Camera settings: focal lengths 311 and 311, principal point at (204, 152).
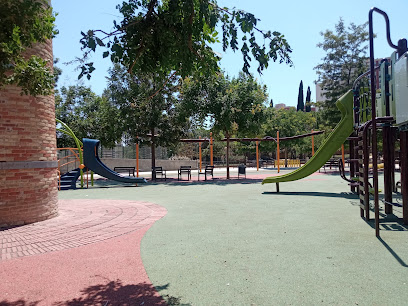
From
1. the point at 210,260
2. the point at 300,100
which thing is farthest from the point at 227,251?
the point at 300,100

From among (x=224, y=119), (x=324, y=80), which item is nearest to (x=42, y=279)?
(x=224, y=119)

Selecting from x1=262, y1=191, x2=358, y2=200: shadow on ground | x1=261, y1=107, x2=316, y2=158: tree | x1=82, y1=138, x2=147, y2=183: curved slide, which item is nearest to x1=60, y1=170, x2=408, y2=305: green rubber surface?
x1=262, y1=191, x2=358, y2=200: shadow on ground

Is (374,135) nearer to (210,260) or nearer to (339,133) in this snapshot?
(210,260)

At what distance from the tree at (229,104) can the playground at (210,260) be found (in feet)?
38.3

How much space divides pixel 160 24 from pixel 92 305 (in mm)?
3441

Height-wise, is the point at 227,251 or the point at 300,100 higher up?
the point at 300,100

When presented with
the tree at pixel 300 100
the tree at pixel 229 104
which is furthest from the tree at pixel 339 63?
→ the tree at pixel 300 100

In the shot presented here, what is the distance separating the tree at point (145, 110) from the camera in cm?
1919

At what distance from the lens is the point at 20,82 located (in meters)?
4.19

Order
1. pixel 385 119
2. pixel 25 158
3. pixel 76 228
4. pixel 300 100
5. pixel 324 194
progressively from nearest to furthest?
pixel 385 119 < pixel 76 228 < pixel 25 158 < pixel 324 194 < pixel 300 100

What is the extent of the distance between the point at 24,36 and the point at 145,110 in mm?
15233

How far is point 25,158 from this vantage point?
23.0 feet

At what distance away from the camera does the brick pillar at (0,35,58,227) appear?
22.2 feet

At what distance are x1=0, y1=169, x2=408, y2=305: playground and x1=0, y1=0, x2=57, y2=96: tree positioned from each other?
101 inches
